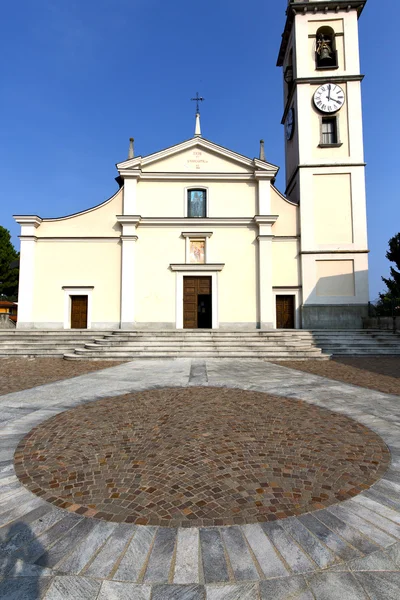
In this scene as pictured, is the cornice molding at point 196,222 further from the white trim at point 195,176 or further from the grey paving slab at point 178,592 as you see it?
the grey paving slab at point 178,592

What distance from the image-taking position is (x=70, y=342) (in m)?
13.1

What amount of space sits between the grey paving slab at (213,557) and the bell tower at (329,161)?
16.2m

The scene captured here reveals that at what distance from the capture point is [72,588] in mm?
1629

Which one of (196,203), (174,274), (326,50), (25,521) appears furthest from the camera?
(326,50)

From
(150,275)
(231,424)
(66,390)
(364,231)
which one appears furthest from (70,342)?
(364,231)

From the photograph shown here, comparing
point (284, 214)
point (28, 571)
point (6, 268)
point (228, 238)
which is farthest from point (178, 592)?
point (6, 268)

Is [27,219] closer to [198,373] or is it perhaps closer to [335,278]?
[198,373]

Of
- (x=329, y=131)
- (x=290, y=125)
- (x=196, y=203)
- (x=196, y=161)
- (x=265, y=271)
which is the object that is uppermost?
(x=290, y=125)

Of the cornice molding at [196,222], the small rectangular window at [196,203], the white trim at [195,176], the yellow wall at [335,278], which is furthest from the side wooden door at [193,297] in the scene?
the yellow wall at [335,278]

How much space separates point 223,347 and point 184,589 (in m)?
10.9

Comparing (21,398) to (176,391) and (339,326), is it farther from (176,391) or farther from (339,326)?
(339,326)

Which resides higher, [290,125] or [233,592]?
[290,125]

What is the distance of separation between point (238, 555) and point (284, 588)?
32 centimetres

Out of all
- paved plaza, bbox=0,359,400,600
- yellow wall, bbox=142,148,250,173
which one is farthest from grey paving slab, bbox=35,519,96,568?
yellow wall, bbox=142,148,250,173
